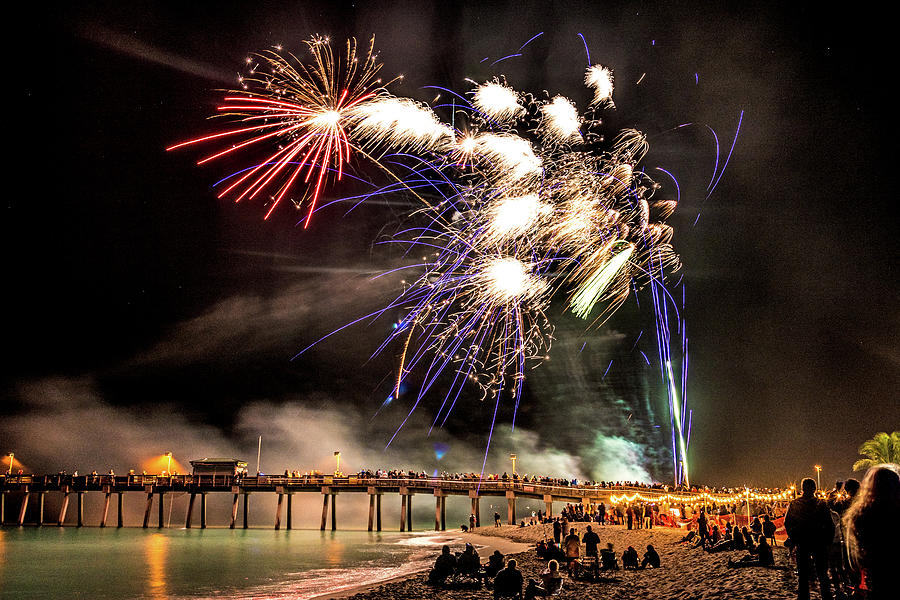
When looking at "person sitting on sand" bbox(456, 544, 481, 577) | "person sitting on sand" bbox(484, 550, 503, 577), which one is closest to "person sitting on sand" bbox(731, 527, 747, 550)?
"person sitting on sand" bbox(484, 550, 503, 577)

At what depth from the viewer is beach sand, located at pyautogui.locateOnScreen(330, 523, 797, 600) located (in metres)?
10.8

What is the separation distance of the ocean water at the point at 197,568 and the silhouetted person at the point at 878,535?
18.3 m

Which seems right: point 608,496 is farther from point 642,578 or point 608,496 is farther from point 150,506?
point 150,506

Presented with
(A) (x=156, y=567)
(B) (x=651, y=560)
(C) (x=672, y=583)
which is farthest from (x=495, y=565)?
(A) (x=156, y=567)

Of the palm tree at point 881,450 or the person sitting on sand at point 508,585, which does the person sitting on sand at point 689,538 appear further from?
the palm tree at point 881,450

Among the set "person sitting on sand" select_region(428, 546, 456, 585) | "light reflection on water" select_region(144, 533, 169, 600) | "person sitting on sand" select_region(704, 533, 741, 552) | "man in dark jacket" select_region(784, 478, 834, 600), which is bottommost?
"light reflection on water" select_region(144, 533, 169, 600)

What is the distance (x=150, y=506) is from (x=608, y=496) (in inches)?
1816

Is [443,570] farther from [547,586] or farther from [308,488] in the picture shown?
[308,488]

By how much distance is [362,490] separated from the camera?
5541 centimetres

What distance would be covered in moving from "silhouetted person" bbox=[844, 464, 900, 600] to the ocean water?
1829 cm

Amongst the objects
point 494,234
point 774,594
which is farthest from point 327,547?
point 774,594

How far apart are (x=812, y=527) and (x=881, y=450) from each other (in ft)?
119

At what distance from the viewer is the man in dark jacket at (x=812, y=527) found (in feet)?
23.6

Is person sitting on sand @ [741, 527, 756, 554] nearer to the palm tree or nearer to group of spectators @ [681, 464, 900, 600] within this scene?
group of spectators @ [681, 464, 900, 600]
